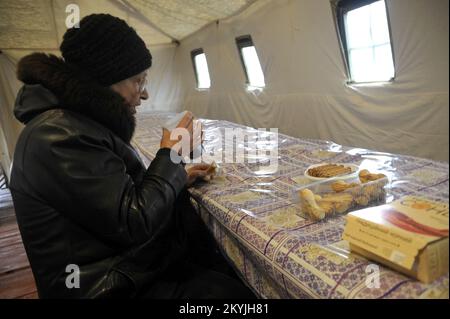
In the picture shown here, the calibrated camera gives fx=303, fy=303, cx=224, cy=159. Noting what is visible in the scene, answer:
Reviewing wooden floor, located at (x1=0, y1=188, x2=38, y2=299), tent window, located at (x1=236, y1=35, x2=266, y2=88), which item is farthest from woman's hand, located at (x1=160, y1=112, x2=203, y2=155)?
tent window, located at (x1=236, y1=35, x2=266, y2=88)

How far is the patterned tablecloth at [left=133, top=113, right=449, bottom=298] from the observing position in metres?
0.54

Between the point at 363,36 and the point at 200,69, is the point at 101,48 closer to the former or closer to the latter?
the point at 363,36

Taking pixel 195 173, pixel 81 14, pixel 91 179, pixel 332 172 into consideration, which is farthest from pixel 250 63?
pixel 91 179

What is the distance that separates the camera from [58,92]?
77 cm

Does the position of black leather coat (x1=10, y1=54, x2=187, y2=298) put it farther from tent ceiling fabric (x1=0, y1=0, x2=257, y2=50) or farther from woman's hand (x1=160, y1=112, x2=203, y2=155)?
tent ceiling fabric (x1=0, y1=0, x2=257, y2=50)

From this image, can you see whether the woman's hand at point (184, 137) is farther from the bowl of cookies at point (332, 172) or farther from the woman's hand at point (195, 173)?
the bowl of cookies at point (332, 172)

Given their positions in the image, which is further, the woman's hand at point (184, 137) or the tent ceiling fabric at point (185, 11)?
the tent ceiling fabric at point (185, 11)

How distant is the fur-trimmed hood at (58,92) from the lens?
2.53 ft

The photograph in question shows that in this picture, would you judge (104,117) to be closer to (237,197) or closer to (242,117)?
(237,197)

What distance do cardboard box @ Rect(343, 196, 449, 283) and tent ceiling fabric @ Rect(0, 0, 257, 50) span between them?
87.4 inches

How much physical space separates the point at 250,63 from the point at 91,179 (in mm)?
3094

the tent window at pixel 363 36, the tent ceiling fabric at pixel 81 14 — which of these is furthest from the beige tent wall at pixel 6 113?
the tent window at pixel 363 36

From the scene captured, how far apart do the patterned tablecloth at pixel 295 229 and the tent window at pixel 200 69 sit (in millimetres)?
3475

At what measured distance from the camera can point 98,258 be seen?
777 millimetres
